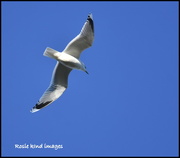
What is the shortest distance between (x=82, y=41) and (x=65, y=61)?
58cm

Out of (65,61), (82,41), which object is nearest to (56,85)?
(65,61)

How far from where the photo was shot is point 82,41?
9695 millimetres

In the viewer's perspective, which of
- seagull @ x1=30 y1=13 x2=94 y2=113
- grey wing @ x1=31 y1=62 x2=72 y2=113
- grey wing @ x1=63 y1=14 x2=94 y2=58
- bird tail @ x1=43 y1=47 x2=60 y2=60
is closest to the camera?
bird tail @ x1=43 y1=47 x2=60 y2=60

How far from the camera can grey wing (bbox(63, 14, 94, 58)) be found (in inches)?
377

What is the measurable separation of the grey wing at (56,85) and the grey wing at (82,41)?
0.43m

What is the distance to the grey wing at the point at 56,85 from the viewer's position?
9.77 m

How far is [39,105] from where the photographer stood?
9680 mm

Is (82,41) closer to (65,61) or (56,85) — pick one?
(65,61)

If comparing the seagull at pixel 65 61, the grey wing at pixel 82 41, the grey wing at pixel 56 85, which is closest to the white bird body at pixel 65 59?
the seagull at pixel 65 61

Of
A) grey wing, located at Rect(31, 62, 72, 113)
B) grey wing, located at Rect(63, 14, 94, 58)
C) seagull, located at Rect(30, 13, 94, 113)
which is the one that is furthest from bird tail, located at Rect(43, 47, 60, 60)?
grey wing, located at Rect(31, 62, 72, 113)

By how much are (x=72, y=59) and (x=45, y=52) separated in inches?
21.7

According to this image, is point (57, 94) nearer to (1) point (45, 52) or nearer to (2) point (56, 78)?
(2) point (56, 78)

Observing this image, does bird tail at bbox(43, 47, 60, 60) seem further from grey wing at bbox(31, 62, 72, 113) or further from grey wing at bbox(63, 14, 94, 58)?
grey wing at bbox(31, 62, 72, 113)

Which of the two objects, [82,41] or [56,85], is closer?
[82,41]
